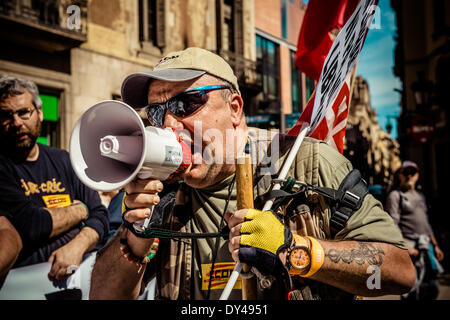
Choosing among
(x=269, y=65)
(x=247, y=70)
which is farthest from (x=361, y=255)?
(x=269, y=65)

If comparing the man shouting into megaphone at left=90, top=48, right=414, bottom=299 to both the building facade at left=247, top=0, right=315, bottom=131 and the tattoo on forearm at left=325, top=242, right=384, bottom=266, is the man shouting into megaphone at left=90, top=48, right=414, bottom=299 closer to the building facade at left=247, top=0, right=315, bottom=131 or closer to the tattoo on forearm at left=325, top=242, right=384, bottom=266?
the tattoo on forearm at left=325, top=242, right=384, bottom=266

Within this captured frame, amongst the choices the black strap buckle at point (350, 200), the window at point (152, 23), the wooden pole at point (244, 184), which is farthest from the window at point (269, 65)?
the window at point (152, 23)

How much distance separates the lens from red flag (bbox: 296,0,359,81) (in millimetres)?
2502

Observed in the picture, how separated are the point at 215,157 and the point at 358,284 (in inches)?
29.0

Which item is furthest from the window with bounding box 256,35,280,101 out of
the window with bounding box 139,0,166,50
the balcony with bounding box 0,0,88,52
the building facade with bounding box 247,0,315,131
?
the balcony with bounding box 0,0,88,52

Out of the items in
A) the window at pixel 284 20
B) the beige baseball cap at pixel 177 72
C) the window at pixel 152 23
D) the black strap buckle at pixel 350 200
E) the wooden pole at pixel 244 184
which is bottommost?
the black strap buckle at pixel 350 200

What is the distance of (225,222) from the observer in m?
1.85

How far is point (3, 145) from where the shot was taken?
2.81 m

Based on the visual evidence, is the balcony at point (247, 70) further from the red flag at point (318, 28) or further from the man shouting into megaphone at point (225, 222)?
the man shouting into megaphone at point (225, 222)

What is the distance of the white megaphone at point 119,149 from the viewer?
51.7 inches

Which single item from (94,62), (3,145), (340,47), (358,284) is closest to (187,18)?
(3,145)

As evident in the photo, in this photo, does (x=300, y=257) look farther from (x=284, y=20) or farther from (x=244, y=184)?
(x=284, y=20)

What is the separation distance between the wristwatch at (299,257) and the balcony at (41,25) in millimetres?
7088

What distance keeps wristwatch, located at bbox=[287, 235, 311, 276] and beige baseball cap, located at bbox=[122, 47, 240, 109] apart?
30.9 inches
